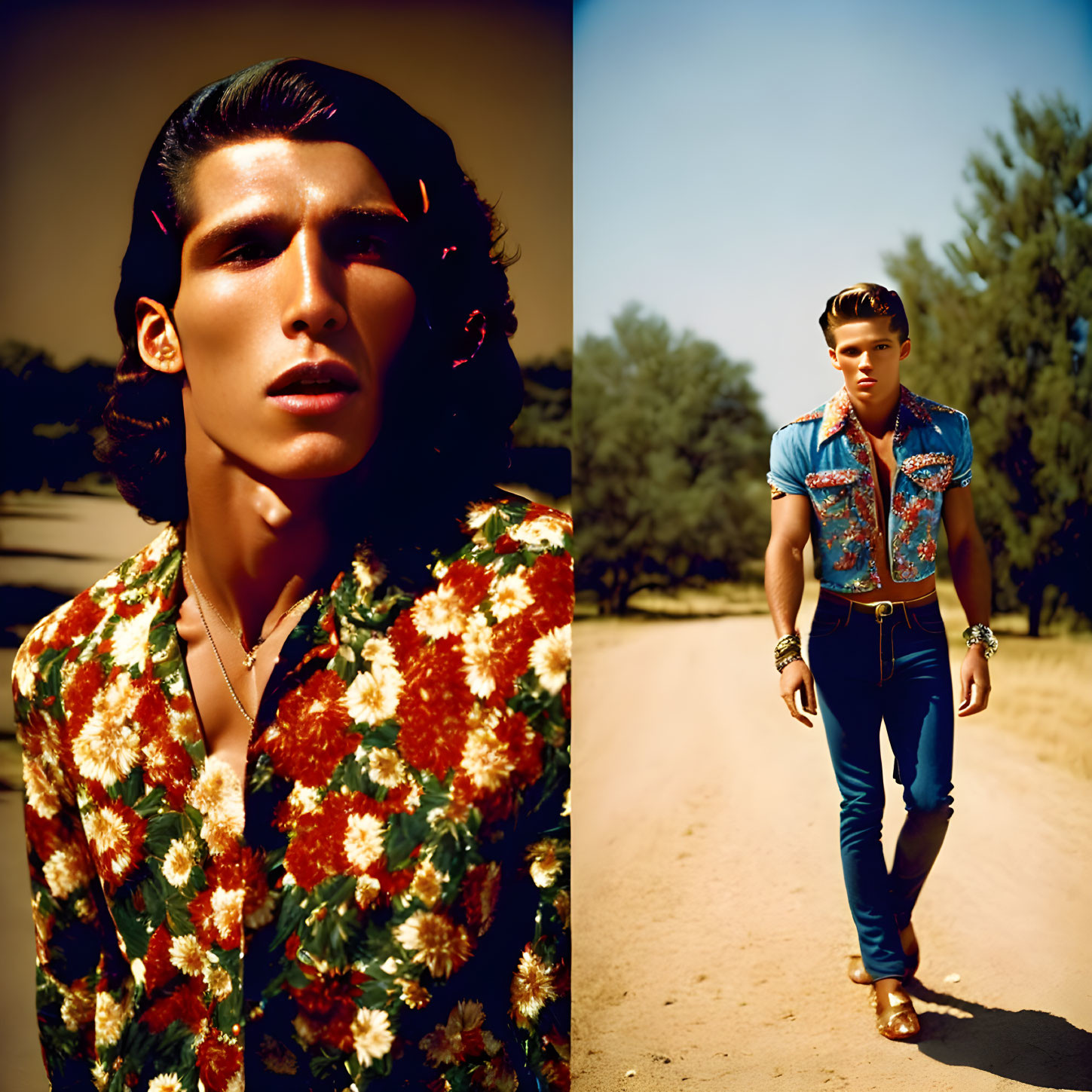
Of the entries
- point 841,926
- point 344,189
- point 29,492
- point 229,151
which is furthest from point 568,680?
point 29,492

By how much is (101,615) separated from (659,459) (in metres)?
1.38

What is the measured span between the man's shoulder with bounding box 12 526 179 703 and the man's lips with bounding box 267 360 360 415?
0.46m

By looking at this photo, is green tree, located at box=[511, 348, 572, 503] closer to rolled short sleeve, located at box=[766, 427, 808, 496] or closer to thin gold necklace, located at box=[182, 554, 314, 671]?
rolled short sleeve, located at box=[766, 427, 808, 496]

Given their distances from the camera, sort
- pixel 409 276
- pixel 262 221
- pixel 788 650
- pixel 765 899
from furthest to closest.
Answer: pixel 765 899, pixel 788 650, pixel 409 276, pixel 262 221

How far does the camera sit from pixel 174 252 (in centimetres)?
229

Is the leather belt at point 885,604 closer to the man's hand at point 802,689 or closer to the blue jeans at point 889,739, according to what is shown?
the blue jeans at point 889,739

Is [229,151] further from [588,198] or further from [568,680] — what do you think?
[568,680]

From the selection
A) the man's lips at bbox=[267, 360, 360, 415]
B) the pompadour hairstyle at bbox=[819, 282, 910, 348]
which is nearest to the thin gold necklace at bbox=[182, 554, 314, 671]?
the man's lips at bbox=[267, 360, 360, 415]

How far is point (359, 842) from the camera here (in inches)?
87.9

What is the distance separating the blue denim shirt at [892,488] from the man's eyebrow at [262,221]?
106cm

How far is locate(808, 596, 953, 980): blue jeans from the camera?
245 centimetres

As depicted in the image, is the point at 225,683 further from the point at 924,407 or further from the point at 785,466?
the point at 924,407

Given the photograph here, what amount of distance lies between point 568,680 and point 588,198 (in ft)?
4.07

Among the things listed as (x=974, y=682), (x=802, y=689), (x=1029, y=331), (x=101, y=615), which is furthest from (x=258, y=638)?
(x=1029, y=331)
